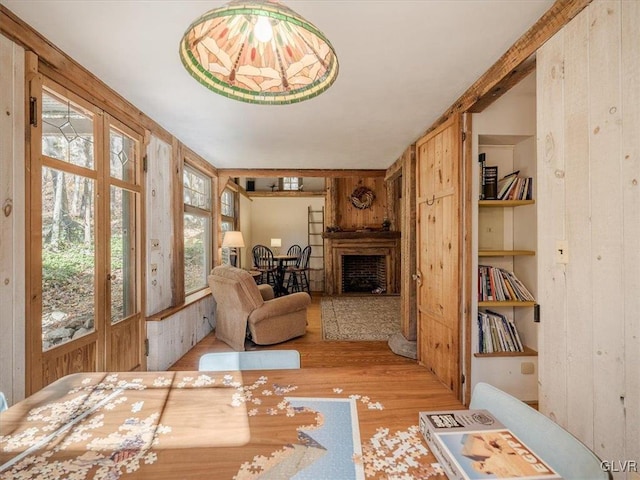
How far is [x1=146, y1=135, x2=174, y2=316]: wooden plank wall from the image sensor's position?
2758 mm

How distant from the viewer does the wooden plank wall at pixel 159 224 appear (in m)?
2.76

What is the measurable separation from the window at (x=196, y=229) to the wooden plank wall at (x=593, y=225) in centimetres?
360

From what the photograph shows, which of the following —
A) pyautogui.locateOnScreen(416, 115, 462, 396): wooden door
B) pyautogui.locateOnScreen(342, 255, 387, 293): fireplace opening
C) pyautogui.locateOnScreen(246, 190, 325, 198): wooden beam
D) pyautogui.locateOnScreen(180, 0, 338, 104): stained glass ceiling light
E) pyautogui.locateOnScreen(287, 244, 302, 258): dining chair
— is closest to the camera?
pyautogui.locateOnScreen(180, 0, 338, 104): stained glass ceiling light

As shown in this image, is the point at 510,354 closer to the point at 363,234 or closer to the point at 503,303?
the point at 503,303

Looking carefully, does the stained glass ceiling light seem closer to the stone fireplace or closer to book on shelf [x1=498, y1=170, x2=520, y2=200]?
book on shelf [x1=498, y1=170, x2=520, y2=200]

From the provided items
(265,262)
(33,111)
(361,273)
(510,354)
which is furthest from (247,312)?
(361,273)

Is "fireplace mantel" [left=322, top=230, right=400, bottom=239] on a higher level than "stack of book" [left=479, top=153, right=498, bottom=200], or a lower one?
lower

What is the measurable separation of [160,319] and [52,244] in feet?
4.00

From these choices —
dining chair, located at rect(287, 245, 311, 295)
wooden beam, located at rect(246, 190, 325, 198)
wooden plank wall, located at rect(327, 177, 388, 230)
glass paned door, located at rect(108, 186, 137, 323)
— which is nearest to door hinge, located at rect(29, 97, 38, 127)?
glass paned door, located at rect(108, 186, 137, 323)

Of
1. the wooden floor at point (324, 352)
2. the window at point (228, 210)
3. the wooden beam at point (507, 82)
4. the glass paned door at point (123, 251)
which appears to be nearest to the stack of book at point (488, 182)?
the wooden beam at point (507, 82)

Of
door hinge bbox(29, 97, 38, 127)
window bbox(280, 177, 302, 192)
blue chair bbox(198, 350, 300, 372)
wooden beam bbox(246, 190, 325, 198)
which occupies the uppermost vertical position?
window bbox(280, 177, 302, 192)

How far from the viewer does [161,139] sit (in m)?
2.91

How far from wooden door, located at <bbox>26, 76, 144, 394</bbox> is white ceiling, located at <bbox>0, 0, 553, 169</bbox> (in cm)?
37

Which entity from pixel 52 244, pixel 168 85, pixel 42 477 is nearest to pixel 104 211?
pixel 52 244
